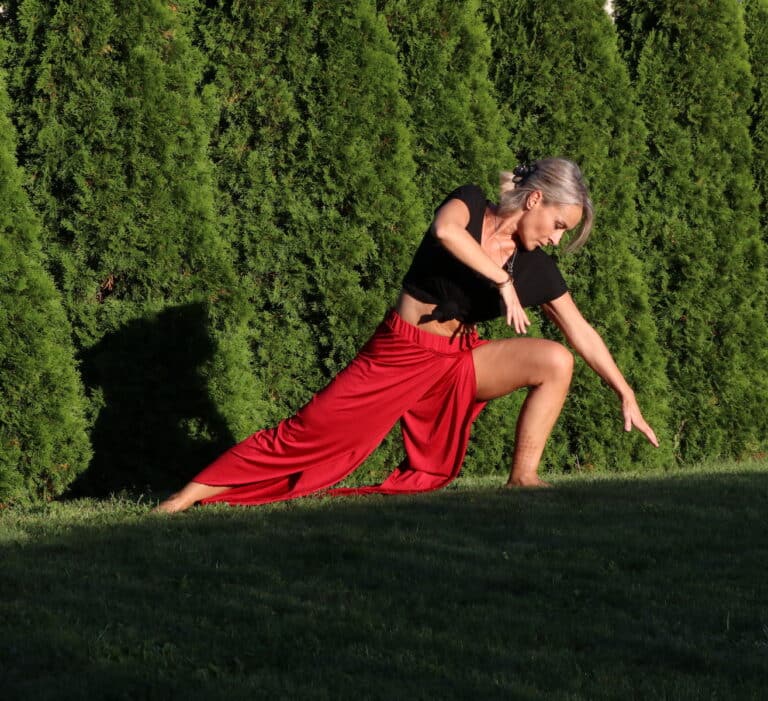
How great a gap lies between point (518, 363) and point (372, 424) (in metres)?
0.88

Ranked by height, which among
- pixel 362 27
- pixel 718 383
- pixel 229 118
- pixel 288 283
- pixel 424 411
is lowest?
pixel 718 383

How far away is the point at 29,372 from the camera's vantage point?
7.45m

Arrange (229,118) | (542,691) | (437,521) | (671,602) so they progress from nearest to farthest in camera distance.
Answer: (542,691)
(671,602)
(437,521)
(229,118)

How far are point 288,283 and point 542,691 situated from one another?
18.1ft

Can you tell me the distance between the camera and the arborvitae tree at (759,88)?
11227 mm

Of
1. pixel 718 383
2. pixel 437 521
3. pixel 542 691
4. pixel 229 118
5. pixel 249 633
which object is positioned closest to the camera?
pixel 542 691

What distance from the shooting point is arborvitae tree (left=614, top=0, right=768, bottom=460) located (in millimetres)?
10484

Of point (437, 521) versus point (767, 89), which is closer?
point (437, 521)

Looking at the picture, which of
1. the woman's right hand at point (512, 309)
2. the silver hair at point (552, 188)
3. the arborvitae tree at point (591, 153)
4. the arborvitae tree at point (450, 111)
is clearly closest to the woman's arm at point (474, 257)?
the woman's right hand at point (512, 309)

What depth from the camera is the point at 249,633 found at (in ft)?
12.8

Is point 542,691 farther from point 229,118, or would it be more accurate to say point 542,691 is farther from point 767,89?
point 767,89

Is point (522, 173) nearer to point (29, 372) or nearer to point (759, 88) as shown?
point (29, 372)

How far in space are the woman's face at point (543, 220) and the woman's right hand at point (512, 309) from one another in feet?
1.71

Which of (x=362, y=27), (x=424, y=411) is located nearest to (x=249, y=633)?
(x=424, y=411)
